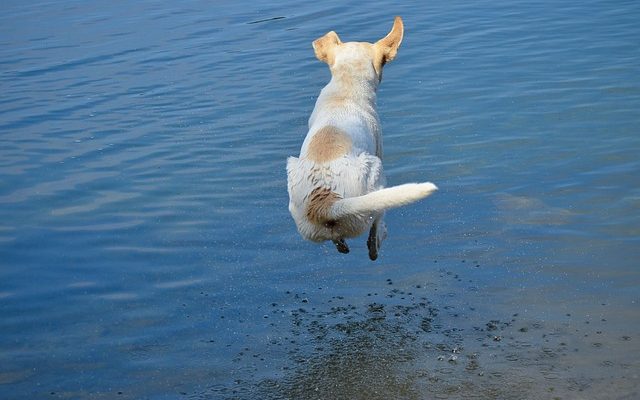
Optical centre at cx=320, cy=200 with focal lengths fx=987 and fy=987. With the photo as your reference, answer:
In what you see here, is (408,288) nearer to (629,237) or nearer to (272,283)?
(272,283)

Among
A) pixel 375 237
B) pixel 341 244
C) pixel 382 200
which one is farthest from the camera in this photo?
pixel 375 237

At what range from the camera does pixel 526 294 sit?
7.50m

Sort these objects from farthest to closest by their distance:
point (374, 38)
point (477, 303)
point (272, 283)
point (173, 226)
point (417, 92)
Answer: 1. point (374, 38)
2. point (417, 92)
3. point (173, 226)
4. point (272, 283)
5. point (477, 303)

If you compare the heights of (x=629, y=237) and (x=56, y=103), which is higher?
(x=56, y=103)

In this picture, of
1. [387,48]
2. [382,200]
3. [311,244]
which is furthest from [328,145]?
[311,244]

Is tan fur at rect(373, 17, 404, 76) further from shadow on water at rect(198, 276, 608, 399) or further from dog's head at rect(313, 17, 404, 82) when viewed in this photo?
shadow on water at rect(198, 276, 608, 399)

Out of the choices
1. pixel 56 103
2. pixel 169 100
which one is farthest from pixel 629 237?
pixel 56 103

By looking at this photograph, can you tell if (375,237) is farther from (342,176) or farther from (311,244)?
(311,244)

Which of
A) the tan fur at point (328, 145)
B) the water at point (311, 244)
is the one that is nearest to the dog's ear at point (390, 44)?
the tan fur at point (328, 145)

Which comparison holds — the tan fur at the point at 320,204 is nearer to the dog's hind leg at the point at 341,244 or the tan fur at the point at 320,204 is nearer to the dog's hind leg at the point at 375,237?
the dog's hind leg at the point at 341,244

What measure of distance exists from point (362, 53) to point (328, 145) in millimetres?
1638

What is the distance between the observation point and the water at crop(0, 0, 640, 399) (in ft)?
21.9

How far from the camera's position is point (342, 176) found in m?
6.57

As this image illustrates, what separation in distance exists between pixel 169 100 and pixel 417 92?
337 cm
